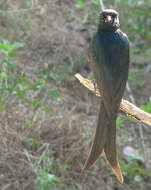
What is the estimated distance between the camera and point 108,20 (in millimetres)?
3160

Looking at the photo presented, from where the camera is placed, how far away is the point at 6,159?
4.29 metres

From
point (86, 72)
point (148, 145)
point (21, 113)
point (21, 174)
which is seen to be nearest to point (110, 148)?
point (21, 174)

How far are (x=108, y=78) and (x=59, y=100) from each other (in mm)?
1575

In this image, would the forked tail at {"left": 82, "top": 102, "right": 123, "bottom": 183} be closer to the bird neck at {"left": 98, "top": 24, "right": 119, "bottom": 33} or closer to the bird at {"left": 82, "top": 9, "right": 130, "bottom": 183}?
the bird at {"left": 82, "top": 9, "right": 130, "bottom": 183}

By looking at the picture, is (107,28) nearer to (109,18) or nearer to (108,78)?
(109,18)

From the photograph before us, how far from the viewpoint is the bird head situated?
317cm

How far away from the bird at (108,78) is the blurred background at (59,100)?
0.39 metres

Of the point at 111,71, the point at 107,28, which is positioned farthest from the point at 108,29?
the point at 111,71

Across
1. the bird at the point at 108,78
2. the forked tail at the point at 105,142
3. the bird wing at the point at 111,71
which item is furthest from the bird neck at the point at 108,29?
the forked tail at the point at 105,142

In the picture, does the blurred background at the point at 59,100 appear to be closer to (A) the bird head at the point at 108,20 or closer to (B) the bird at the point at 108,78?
(B) the bird at the point at 108,78

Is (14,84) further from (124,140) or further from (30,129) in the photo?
(124,140)

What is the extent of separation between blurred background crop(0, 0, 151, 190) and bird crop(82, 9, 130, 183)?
393 mm

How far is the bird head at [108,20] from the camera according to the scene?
3.17 metres

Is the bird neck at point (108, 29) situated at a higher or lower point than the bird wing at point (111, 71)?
higher
